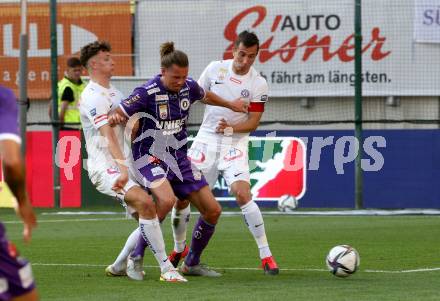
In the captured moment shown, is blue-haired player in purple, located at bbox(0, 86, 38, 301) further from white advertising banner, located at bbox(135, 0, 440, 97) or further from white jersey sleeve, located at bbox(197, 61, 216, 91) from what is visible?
white advertising banner, located at bbox(135, 0, 440, 97)

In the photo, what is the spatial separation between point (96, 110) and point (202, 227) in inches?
58.2

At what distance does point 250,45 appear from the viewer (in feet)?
34.7


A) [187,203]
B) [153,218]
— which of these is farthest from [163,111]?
[187,203]

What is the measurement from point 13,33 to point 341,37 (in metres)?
6.87

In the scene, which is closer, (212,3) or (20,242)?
(20,242)

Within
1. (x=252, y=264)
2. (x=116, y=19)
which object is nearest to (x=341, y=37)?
(x=116, y=19)

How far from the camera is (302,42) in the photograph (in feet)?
80.8

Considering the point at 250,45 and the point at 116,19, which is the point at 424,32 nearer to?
the point at 116,19

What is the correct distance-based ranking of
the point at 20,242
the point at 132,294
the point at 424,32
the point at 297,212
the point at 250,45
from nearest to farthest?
the point at 132,294 < the point at 250,45 < the point at 20,242 < the point at 297,212 < the point at 424,32

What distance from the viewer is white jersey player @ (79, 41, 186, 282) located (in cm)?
967

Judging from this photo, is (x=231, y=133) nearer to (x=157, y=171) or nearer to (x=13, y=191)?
(x=157, y=171)

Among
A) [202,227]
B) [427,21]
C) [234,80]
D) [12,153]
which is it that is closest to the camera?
[12,153]

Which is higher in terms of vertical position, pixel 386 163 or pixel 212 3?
pixel 212 3

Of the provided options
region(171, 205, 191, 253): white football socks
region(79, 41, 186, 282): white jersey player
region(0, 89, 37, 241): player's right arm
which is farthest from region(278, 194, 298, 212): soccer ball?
region(0, 89, 37, 241): player's right arm
